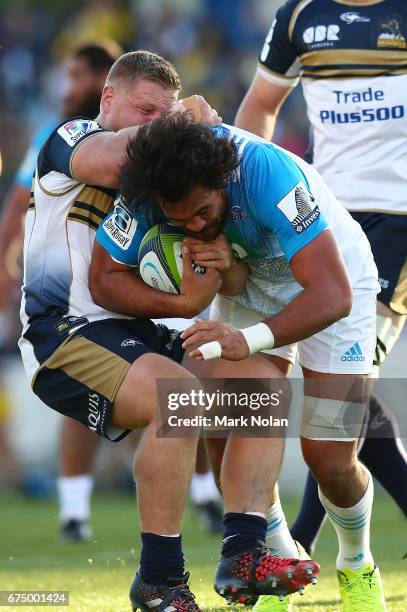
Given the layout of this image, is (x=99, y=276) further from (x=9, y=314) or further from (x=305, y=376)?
(x=9, y=314)

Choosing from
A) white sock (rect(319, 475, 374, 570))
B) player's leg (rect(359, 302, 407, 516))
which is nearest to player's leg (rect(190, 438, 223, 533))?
player's leg (rect(359, 302, 407, 516))

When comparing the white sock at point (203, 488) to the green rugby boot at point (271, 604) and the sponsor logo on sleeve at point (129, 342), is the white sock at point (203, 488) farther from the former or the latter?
the sponsor logo on sleeve at point (129, 342)

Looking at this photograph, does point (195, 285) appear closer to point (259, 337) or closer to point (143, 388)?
point (259, 337)

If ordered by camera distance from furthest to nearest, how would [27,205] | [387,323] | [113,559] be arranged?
[27,205]
[113,559]
[387,323]

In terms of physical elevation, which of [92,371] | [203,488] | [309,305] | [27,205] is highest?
[309,305]

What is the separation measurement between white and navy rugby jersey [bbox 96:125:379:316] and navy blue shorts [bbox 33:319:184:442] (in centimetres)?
31

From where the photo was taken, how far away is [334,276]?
4234 mm

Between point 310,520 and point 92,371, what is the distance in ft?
6.76

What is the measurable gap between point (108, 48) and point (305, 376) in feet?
14.5

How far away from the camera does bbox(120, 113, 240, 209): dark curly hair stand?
13.5ft

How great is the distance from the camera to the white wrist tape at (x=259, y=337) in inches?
166

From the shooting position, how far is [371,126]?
5797 mm

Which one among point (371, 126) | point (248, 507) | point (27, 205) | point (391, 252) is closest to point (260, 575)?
point (248, 507)

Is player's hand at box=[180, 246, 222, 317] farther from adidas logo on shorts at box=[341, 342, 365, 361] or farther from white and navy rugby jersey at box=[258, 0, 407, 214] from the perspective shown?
white and navy rugby jersey at box=[258, 0, 407, 214]
